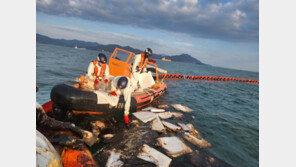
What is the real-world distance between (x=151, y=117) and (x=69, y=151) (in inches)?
162

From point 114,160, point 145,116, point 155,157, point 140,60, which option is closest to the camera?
point 114,160

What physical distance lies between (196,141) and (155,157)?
7.28 ft

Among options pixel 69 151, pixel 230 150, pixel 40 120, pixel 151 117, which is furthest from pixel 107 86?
pixel 230 150

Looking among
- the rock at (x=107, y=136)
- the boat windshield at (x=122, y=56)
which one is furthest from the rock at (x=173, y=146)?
the boat windshield at (x=122, y=56)

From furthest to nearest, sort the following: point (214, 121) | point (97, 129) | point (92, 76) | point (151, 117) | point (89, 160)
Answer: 1. point (214, 121)
2. point (151, 117)
3. point (92, 76)
4. point (97, 129)
5. point (89, 160)

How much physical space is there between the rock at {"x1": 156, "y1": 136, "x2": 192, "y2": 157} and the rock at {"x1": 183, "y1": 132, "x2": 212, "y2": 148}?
65 cm

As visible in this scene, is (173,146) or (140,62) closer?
(173,146)

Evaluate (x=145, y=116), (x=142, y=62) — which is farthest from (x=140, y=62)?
(x=145, y=116)

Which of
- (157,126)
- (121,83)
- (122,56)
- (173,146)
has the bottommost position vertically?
(173,146)

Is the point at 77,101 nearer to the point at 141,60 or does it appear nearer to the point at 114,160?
the point at 114,160

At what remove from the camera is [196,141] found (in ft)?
17.5

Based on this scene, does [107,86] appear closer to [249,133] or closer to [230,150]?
[230,150]

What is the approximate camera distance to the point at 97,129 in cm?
483

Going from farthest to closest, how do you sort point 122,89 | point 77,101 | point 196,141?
point 122,89 < point 196,141 < point 77,101
